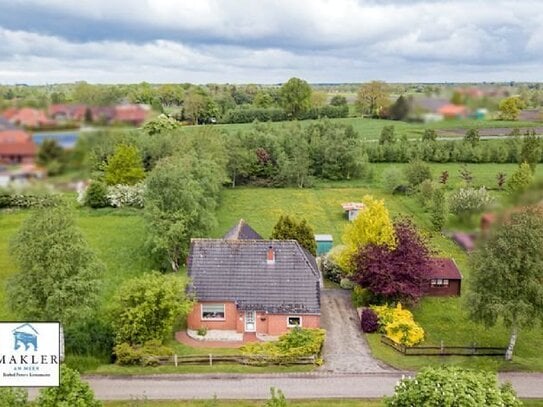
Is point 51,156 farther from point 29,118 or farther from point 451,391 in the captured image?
point 451,391

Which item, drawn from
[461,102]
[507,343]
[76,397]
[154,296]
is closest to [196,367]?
[154,296]

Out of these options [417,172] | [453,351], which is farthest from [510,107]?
[417,172]

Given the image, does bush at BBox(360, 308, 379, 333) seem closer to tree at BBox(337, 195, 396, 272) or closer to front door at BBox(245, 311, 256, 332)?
tree at BBox(337, 195, 396, 272)

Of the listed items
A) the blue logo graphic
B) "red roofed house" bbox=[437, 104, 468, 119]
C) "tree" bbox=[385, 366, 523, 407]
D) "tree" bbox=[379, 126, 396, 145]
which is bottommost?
"tree" bbox=[385, 366, 523, 407]

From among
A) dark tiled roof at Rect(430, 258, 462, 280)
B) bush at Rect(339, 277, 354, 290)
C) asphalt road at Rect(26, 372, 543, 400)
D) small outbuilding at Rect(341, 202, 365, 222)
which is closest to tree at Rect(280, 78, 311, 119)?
small outbuilding at Rect(341, 202, 365, 222)

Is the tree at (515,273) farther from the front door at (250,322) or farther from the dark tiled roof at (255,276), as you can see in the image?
the front door at (250,322)

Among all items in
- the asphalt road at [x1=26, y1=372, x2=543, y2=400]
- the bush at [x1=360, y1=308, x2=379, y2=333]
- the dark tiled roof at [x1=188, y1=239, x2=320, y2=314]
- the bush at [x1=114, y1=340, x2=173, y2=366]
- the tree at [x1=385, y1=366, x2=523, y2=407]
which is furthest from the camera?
the bush at [x1=360, y1=308, x2=379, y2=333]

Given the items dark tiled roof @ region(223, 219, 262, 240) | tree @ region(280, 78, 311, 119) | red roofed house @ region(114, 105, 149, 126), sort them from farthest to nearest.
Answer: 1. tree @ region(280, 78, 311, 119)
2. dark tiled roof @ region(223, 219, 262, 240)
3. red roofed house @ region(114, 105, 149, 126)
